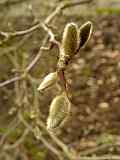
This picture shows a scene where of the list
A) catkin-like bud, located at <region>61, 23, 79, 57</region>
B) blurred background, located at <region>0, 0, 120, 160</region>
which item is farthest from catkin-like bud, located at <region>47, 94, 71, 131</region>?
blurred background, located at <region>0, 0, 120, 160</region>

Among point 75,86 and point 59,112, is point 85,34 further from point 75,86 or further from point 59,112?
point 75,86

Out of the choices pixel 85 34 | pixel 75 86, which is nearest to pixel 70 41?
→ pixel 85 34

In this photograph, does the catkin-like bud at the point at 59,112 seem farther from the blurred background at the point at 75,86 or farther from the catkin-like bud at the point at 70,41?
the blurred background at the point at 75,86

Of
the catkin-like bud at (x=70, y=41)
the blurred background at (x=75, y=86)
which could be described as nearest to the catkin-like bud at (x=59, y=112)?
the catkin-like bud at (x=70, y=41)

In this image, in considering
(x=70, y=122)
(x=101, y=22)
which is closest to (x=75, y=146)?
(x=70, y=122)

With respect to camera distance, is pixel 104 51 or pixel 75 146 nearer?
pixel 75 146

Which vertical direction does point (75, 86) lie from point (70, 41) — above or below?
below

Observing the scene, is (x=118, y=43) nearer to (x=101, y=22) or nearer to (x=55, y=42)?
(x=101, y=22)
